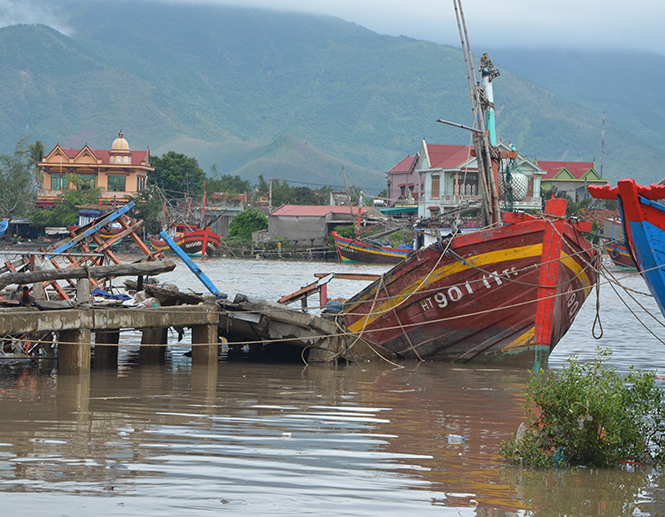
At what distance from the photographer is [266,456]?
7.43 meters

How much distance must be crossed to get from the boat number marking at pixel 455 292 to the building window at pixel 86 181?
64.0 meters

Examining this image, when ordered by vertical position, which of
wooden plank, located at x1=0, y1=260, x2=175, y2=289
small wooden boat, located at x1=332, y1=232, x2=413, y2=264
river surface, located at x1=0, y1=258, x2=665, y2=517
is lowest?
river surface, located at x1=0, y1=258, x2=665, y2=517

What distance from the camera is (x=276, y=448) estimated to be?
7766 mm

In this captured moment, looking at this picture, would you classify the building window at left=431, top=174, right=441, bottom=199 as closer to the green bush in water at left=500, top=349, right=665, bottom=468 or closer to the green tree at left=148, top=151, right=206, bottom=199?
the green tree at left=148, top=151, right=206, bottom=199

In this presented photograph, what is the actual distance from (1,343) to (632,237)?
9.90 meters

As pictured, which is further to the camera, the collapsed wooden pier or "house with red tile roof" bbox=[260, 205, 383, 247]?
"house with red tile roof" bbox=[260, 205, 383, 247]

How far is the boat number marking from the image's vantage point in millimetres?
13586

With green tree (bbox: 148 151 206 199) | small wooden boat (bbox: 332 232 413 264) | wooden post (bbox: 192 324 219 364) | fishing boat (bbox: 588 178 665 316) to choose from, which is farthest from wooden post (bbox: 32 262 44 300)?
green tree (bbox: 148 151 206 199)

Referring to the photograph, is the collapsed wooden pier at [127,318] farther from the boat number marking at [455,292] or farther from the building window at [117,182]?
the building window at [117,182]

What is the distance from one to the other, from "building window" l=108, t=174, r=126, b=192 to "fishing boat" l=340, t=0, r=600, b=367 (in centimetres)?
6473

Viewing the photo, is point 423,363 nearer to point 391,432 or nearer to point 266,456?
point 391,432

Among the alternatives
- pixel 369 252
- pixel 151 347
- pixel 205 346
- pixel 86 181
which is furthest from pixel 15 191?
pixel 205 346

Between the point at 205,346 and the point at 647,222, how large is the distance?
7.20 meters

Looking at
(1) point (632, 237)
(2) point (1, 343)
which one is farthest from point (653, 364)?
(2) point (1, 343)
